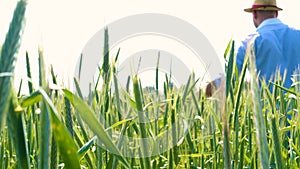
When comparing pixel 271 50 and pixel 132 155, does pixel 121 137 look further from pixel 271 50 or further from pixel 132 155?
pixel 271 50

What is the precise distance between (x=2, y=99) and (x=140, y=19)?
40.2 inches

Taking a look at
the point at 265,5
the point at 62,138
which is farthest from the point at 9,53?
the point at 265,5

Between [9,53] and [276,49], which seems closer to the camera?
[9,53]

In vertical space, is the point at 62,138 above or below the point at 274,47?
below

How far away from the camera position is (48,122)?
357 mm

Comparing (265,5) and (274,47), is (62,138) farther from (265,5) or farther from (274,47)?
(265,5)

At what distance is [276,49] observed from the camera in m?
3.34

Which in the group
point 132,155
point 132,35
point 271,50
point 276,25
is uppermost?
point 276,25

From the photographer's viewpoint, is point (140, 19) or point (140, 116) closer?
point (140, 116)

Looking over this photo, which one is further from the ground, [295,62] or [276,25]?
[276,25]

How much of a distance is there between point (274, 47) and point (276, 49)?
2cm

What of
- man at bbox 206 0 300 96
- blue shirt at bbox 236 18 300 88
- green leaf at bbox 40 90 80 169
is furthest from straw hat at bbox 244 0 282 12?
green leaf at bbox 40 90 80 169

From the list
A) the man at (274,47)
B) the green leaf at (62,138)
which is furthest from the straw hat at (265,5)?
the green leaf at (62,138)

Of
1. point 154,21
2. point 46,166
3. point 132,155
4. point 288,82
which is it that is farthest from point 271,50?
point 46,166
